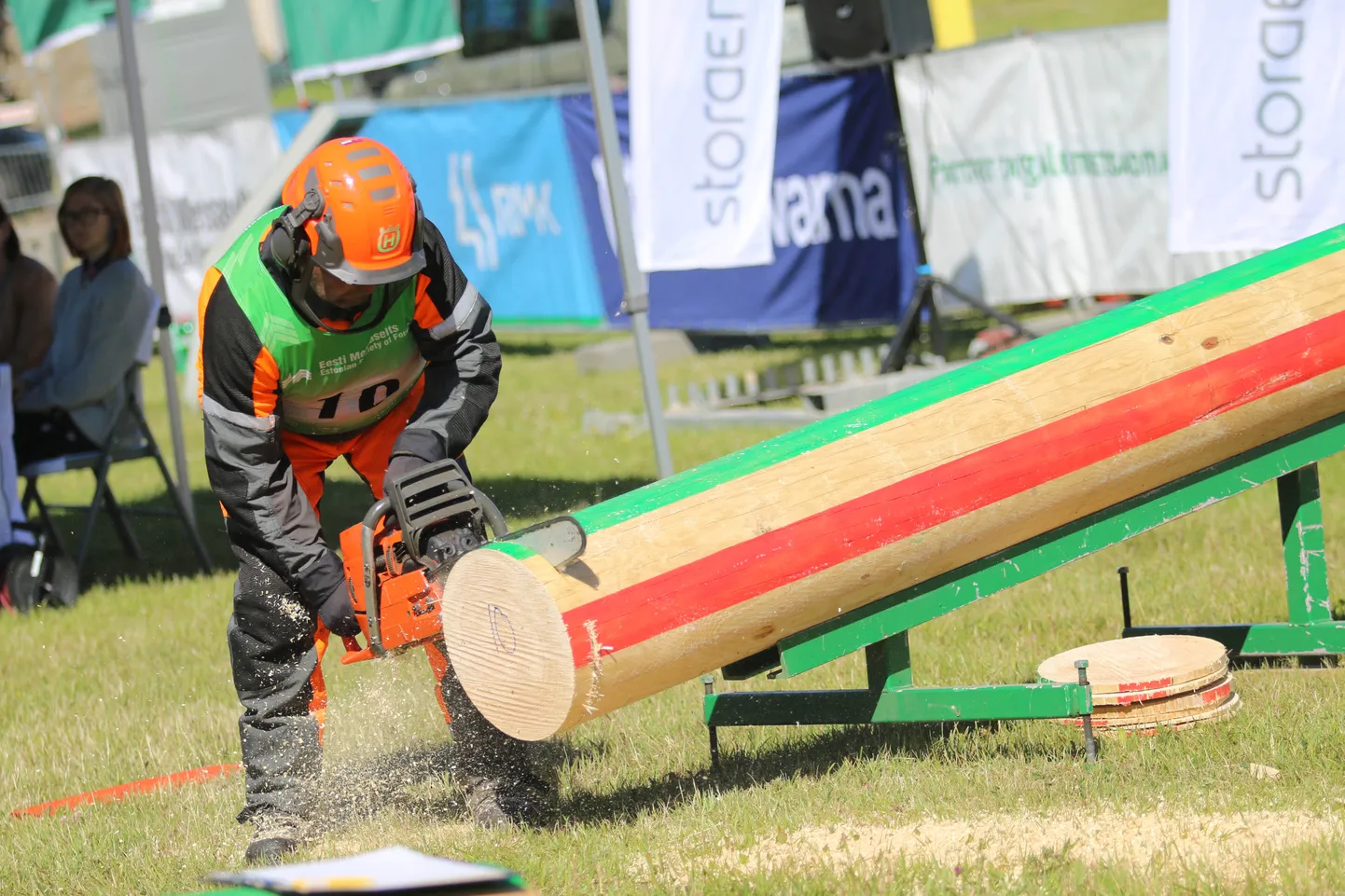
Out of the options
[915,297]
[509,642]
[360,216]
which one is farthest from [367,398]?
[915,297]

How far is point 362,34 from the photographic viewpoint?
18031 millimetres

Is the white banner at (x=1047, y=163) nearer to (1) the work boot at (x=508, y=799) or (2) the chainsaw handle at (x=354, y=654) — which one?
(1) the work boot at (x=508, y=799)

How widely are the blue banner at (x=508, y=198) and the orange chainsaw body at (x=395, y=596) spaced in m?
10.2

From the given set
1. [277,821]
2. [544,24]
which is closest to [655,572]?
[277,821]

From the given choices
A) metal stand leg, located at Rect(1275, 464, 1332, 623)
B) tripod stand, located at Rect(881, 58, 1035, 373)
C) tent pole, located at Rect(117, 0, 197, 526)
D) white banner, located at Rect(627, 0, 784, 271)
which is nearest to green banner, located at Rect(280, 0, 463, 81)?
tripod stand, located at Rect(881, 58, 1035, 373)

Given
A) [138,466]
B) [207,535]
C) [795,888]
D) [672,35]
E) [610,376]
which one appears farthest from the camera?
[610,376]

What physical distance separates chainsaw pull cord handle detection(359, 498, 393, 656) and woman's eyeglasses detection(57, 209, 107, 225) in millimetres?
4450

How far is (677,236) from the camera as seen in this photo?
25.9 ft

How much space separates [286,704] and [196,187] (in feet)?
48.7

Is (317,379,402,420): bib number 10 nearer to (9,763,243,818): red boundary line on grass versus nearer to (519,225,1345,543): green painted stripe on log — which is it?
(519,225,1345,543): green painted stripe on log

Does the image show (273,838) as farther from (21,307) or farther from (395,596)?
(21,307)

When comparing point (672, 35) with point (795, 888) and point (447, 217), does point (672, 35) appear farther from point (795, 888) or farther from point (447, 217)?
point (447, 217)

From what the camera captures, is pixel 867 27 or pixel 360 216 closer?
pixel 360 216

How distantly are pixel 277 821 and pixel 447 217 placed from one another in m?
11.7
